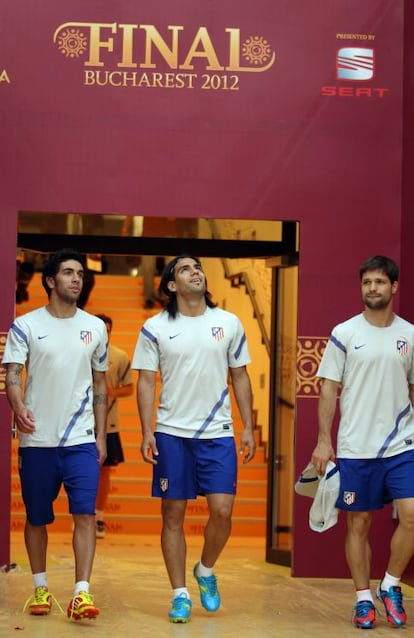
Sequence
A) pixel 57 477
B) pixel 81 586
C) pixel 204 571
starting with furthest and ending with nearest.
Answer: pixel 204 571 < pixel 57 477 < pixel 81 586

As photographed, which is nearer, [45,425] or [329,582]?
[45,425]

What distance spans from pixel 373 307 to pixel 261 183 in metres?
1.81

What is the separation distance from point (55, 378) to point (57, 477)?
0.51m

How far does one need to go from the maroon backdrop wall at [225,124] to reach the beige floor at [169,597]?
1.41 ft

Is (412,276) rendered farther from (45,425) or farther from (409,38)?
(45,425)

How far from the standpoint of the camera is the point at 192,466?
20.9 ft

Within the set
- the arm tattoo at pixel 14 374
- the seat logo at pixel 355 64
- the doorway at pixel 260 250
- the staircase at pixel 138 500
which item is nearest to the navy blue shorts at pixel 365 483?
the arm tattoo at pixel 14 374

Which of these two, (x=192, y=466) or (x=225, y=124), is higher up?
(x=225, y=124)

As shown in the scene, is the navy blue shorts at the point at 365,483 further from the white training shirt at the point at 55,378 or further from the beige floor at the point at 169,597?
the white training shirt at the point at 55,378

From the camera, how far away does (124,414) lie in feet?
41.4

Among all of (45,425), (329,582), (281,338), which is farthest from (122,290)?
(45,425)

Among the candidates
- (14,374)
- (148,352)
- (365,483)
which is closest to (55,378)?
(14,374)

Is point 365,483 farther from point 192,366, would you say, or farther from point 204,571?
point 192,366

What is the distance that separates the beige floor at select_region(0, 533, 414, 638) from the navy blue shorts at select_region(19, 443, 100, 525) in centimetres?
55
